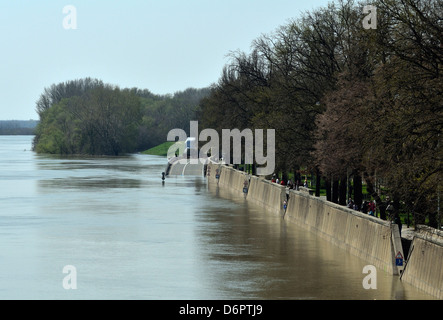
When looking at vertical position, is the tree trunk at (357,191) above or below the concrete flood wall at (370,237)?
above

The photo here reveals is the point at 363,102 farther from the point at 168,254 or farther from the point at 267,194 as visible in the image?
the point at 267,194

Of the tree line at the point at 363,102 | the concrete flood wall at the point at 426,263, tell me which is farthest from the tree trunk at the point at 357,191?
the concrete flood wall at the point at 426,263

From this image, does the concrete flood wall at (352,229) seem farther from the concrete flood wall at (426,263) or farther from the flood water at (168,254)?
the concrete flood wall at (426,263)

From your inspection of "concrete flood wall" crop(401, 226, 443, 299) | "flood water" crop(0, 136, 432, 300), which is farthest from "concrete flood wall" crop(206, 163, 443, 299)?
"flood water" crop(0, 136, 432, 300)

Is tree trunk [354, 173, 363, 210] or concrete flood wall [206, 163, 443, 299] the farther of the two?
tree trunk [354, 173, 363, 210]

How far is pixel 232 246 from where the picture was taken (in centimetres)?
4778

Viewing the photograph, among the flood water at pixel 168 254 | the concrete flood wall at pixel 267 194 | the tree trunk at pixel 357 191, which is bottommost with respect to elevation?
the flood water at pixel 168 254

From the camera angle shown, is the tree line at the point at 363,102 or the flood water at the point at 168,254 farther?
the flood water at the point at 168,254

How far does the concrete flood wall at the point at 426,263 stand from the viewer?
29.6 m

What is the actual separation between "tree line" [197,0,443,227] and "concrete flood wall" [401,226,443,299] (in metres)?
0.84

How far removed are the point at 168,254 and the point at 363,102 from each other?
12.6 meters

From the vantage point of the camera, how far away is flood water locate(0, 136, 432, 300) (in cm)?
3397

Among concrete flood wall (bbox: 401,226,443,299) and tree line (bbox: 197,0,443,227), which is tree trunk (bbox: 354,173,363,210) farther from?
concrete flood wall (bbox: 401,226,443,299)

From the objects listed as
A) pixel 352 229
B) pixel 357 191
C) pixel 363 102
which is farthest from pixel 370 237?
pixel 357 191
